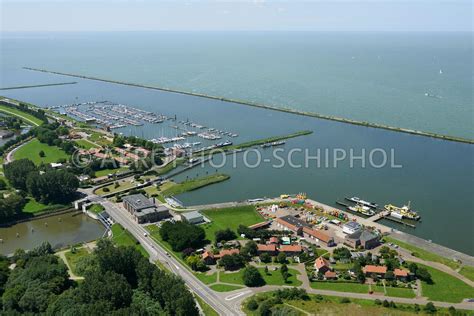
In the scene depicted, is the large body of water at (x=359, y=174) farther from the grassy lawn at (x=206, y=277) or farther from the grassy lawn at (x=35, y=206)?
the grassy lawn at (x=206, y=277)

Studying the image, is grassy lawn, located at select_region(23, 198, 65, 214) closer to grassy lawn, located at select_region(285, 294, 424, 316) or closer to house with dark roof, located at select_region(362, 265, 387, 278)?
grassy lawn, located at select_region(285, 294, 424, 316)

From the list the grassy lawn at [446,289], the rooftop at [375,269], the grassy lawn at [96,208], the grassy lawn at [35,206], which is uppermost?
the grassy lawn at [35,206]

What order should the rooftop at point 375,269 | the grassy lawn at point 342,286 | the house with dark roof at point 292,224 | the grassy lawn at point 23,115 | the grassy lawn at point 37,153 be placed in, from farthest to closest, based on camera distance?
1. the grassy lawn at point 23,115
2. the grassy lawn at point 37,153
3. the house with dark roof at point 292,224
4. the rooftop at point 375,269
5. the grassy lawn at point 342,286

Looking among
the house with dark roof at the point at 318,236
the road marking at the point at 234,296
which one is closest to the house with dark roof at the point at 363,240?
the house with dark roof at the point at 318,236

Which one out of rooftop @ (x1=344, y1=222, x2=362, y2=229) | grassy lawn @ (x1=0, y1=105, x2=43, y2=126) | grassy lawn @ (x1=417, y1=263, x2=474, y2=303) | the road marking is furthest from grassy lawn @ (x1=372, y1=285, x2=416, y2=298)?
grassy lawn @ (x1=0, y1=105, x2=43, y2=126)

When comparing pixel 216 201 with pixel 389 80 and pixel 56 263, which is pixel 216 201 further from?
pixel 389 80

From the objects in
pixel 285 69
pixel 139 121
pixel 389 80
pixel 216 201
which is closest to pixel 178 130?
pixel 139 121
